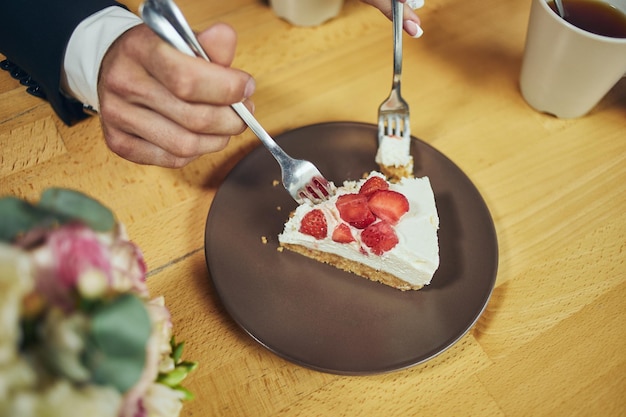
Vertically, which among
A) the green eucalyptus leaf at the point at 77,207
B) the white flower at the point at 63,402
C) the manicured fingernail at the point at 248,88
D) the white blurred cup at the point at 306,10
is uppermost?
the green eucalyptus leaf at the point at 77,207

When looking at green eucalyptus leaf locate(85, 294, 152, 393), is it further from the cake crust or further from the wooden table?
the cake crust

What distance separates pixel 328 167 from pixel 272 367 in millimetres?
405

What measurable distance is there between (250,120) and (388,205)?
0.27 meters

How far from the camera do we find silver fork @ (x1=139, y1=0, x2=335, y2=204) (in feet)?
2.32

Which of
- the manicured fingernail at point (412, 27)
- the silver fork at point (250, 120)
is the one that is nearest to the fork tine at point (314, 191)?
the silver fork at point (250, 120)

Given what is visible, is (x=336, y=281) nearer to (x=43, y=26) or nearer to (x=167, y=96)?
(x=167, y=96)

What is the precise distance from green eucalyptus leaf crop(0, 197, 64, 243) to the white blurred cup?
0.95 metres

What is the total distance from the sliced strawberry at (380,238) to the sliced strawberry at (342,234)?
0.03 meters

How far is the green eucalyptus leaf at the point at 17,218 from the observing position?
1.42 ft

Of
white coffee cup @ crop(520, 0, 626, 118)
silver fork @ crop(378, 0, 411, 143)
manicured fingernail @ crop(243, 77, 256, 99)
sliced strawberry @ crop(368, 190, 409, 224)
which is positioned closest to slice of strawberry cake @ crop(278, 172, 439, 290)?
sliced strawberry @ crop(368, 190, 409, 224)

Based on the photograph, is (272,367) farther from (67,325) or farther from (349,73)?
(349,73)

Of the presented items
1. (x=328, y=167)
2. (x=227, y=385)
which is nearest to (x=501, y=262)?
(x=328, y=167)

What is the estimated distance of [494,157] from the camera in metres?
1.11

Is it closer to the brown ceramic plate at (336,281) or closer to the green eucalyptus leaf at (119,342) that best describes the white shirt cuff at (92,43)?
the brown ceramic plate at (336,281)
